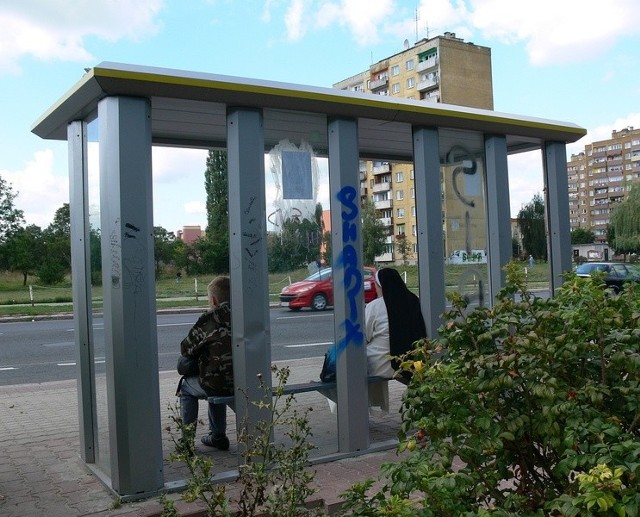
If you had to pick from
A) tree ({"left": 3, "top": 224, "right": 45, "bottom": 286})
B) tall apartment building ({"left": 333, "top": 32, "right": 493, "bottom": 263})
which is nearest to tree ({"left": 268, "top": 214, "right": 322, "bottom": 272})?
tree ({"left": 3, "top": 224, "right": 45, "bottom": 286})

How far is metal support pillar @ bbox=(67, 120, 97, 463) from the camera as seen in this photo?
5293mm

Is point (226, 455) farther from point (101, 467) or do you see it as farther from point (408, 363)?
point (408, 363)

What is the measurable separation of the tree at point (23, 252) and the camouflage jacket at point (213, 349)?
38182 mm

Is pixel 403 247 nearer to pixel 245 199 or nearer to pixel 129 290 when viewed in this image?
pixel 245 199

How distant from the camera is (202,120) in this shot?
18.5 ft

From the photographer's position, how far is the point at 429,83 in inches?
3241

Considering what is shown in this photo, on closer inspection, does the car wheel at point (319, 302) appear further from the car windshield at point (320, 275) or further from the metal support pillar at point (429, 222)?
the metal support pillar at point (429, 222)

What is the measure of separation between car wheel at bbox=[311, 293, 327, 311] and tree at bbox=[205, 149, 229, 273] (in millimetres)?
783

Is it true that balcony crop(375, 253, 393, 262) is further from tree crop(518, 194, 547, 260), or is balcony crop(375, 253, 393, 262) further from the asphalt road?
tree crop(518, 194, 547, 260)

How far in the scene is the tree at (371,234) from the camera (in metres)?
5.91

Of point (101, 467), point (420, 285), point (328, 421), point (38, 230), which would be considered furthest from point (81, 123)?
point (38, 230)

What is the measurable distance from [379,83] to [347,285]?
89667mm

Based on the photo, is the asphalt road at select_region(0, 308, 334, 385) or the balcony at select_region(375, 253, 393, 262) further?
the asphalt road at select_region(0, 308, 334, 385)

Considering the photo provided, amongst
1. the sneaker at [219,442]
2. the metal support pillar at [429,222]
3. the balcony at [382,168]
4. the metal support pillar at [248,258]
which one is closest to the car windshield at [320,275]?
the metal support pillar at [248,258]
